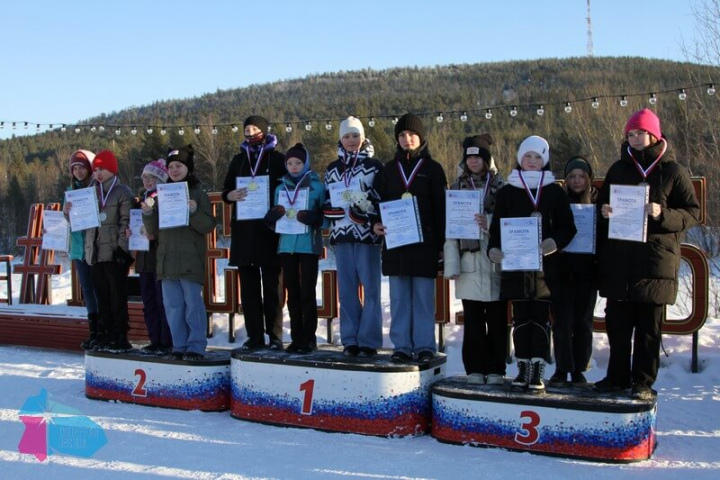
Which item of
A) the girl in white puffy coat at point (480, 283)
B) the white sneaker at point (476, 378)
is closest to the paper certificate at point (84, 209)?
the girl in white puffy coat at point (480, 283)

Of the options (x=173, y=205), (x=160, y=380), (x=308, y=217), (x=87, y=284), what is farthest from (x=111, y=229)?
(x=308, y=217)

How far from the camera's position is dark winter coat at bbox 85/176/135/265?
631cm

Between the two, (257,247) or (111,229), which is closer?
(257,247)

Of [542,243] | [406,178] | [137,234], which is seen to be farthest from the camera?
[137,234]

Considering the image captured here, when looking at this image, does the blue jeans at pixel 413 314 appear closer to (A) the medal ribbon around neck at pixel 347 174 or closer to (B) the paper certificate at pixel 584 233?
(A) the medal ribbon around neck at pixel 347 174

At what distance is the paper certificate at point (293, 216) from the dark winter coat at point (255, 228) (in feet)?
0.92

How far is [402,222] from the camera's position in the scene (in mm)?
4969

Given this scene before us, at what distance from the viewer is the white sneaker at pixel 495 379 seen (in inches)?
192

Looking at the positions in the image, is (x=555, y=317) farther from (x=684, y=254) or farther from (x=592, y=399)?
(x=684, y=254)

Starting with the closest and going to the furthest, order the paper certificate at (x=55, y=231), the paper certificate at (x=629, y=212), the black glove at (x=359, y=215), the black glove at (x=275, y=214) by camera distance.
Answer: the paper certificate at (x=629, y=212)
the black glove at (x=359, y=215)
the black glove at (x=275, y=214)
the paper certificate at (x=55, y=231)

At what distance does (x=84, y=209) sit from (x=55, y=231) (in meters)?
1.44

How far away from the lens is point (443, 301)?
7812mm

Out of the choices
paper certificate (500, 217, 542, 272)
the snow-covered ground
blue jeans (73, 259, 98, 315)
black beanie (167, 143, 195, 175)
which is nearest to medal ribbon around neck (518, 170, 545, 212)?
paper certificate (500, 217, 542, 272)

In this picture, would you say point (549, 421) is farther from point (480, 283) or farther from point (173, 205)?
point (173, 205)
